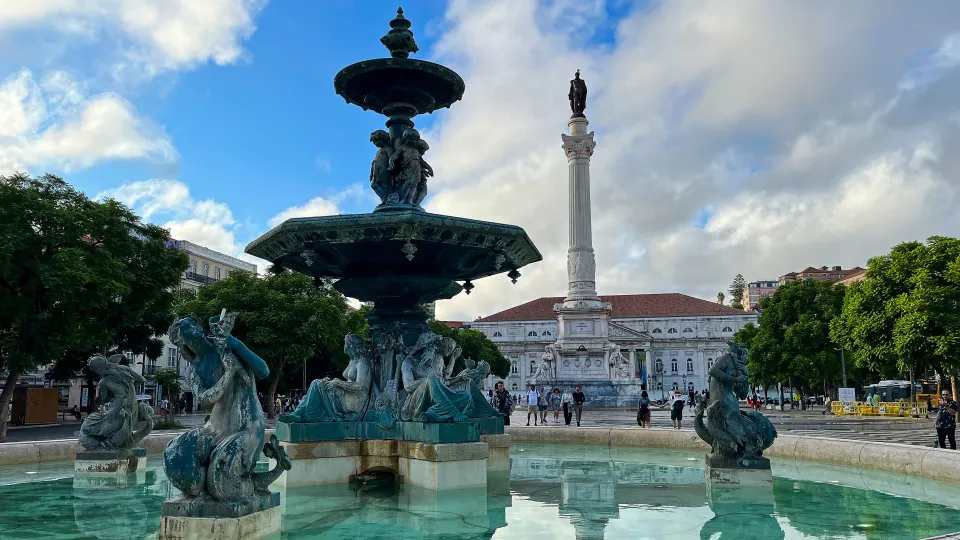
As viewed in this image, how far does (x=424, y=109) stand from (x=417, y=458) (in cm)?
559

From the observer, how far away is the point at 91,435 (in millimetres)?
10219

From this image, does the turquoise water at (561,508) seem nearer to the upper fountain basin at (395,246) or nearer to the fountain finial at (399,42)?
the upper fountain basin at (395,246)

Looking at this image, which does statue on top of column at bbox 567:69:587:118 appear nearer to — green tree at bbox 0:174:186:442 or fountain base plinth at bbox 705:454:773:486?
green tree at bbox 0:174:186:442

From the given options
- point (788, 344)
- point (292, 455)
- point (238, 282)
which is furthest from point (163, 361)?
point (292, 455)

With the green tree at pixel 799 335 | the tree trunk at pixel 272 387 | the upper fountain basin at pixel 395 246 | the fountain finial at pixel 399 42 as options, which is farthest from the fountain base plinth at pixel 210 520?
the green tree at pixel 799 335

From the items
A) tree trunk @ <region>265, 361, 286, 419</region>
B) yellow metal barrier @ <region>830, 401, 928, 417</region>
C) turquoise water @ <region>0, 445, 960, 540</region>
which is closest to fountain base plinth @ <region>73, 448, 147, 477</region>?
turquoise water @ <region>0, 445, 960, 540</region>

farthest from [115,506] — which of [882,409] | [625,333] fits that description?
[625,333]

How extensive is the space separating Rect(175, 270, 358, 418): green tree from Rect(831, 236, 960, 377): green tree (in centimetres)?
2383

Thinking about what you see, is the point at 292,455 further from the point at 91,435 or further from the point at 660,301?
the point at 660,301

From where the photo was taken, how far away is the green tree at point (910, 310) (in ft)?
92.6

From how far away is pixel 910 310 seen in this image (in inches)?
1148

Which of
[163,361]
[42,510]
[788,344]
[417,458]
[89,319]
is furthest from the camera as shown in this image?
[163,361]

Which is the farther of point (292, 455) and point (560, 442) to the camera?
point (560, 442)

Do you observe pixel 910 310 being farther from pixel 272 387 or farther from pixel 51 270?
pixel 51 270
